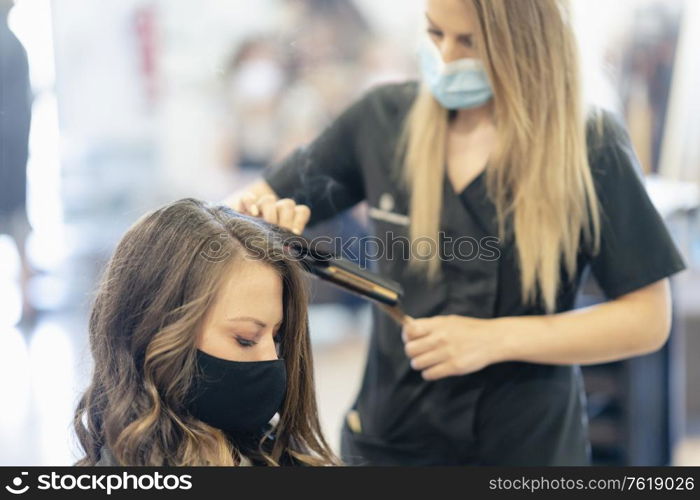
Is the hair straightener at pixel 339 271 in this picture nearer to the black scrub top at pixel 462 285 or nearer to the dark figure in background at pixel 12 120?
the black scrub top at pixel 462 285

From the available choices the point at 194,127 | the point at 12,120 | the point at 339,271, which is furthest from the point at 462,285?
the point at 194,127

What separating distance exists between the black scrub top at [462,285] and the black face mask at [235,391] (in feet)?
1.00

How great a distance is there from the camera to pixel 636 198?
1.18 metres

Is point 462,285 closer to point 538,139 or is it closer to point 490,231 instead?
point 490,231

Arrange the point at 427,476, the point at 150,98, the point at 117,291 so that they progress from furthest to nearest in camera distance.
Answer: the point at 150,98
the point at 427,476
the point at 117,291

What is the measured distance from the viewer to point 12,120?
1.28 metres

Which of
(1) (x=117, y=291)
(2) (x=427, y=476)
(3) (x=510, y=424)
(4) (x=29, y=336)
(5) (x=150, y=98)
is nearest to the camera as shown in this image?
(1) (x=117, y=291)

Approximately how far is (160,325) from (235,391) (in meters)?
0.13

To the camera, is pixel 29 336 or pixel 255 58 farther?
pixel 255 58

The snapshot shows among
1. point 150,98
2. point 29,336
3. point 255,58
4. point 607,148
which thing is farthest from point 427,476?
point 150,98

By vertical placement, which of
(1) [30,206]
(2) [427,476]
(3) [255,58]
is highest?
(3) [255,58]

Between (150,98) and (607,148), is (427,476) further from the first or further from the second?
(150,98)

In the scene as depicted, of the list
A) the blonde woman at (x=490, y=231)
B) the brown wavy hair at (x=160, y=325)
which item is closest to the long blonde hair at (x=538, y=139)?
the blonde woman at (x=490, y=231)

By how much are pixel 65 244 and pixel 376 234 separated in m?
0.63
